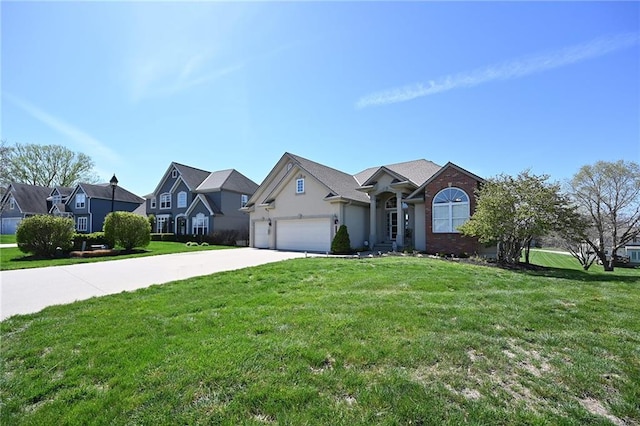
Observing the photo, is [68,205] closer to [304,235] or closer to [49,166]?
[49,166]

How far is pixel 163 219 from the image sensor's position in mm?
34406

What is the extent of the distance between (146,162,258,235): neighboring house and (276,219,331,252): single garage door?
10.2 metres

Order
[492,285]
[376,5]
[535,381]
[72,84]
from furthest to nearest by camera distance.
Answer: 1. [72,84]
2. [376,5]
3. [492,285]
4. [535,381]

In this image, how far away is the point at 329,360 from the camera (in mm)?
3670

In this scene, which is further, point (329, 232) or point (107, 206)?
point (107, 206)

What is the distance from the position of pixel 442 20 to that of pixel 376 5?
7.87 feet

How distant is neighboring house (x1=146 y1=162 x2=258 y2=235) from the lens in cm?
3069

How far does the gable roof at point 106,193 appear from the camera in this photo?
3759cm

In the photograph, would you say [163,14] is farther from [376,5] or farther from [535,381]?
[535,381]

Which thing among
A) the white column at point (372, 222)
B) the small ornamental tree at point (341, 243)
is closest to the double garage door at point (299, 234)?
the small ornamental tree at point (341, 243)

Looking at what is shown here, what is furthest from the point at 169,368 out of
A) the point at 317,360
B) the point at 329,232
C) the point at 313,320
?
the point at 329,232

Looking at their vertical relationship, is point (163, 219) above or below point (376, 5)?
below

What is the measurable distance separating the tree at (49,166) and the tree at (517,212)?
57.8 metres

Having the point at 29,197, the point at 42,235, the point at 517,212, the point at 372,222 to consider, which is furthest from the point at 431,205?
the point at 29,197
